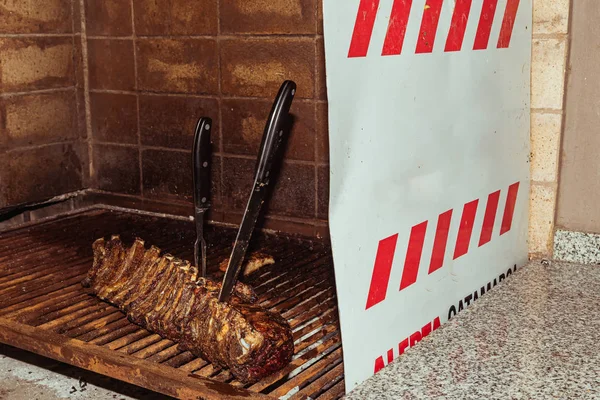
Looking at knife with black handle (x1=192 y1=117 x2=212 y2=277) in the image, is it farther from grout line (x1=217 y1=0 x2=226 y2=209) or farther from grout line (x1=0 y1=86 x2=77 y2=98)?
grout line (x1=0 y1=86 x2=77 y2=98)

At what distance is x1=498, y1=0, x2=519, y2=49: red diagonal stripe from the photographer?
2.48 meters

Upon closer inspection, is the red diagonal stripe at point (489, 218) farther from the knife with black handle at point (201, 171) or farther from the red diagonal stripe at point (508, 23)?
the knife with black handle at point (201, 171)

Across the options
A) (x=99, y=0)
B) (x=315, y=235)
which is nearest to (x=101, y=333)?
(x=315, y=235)

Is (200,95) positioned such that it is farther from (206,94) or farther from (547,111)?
(547,111)

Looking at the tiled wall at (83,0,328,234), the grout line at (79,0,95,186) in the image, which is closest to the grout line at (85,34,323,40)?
the tiled wall at (83,0,328,234)

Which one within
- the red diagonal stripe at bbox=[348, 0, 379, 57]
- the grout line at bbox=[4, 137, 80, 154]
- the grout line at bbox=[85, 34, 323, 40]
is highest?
the grout line at bbox=[85, 34, 323, 40]

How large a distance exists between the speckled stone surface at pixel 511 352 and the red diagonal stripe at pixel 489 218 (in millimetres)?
188

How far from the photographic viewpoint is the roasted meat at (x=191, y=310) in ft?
7.25

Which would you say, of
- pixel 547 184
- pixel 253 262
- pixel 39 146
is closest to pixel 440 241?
pixel 547 184

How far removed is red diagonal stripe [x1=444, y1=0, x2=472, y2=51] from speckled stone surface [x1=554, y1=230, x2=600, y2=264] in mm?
1010

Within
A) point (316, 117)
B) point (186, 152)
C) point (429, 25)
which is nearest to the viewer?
point (429, 25)

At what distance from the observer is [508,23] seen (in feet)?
8.26

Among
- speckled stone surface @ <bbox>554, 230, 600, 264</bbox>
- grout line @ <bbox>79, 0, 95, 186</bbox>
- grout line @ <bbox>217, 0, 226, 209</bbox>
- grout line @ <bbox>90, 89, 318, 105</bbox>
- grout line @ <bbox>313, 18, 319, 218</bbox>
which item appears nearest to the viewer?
speckled stone surface @ <bbox>554, 230, 600, 264</bbox>

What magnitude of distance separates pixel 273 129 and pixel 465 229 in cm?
70
